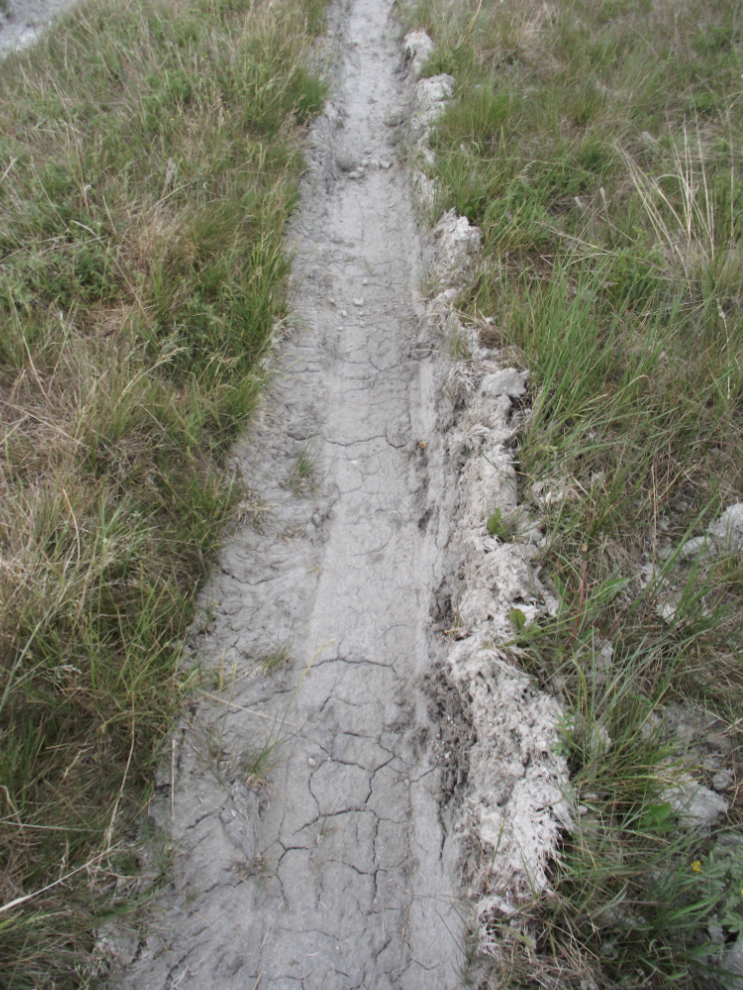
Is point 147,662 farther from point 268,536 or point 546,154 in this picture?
point 546,154

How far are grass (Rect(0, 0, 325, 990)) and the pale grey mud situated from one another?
0.20 metres

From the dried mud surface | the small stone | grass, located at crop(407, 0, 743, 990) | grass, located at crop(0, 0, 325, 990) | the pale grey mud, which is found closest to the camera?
grass, located at crop(407, 0, 743, 990)

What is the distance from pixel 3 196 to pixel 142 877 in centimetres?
344

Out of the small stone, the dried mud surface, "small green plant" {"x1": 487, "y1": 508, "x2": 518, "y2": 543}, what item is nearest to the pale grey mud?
"small green plant" {"x1": 487, "y1": 508, "x2": 518, "y2": 543}

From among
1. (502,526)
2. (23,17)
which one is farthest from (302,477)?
(23,17)

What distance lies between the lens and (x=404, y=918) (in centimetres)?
199

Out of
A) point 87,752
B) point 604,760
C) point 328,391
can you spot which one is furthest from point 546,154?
point 87,752

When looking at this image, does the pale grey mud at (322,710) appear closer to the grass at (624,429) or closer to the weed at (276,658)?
the weed at (276,658)

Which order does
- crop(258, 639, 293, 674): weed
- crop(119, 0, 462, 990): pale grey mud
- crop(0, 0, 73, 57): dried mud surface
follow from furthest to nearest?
crop(0, 0, 73, 57): dried mud surface < crop(258, 639, 293, 674): weed < crop(119, 0, 462, 990): pale grey mud

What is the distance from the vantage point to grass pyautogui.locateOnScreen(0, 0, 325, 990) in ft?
5.81

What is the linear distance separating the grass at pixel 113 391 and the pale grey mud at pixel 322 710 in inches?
7.9

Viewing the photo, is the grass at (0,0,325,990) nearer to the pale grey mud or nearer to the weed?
the pale grey mud

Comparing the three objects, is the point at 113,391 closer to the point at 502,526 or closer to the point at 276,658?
the point at 276,658

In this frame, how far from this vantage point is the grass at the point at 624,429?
1.62 meters
